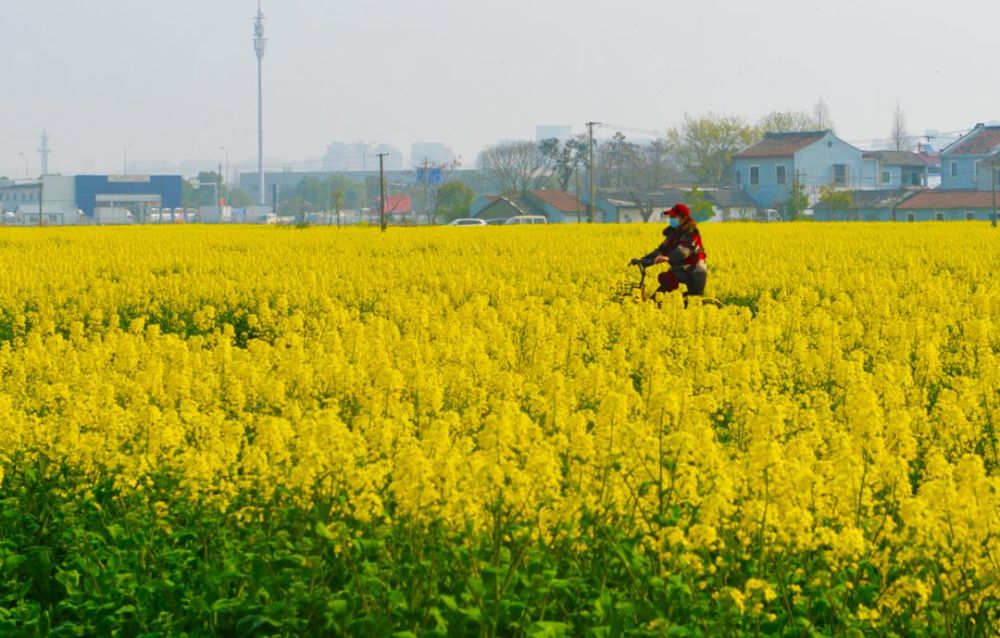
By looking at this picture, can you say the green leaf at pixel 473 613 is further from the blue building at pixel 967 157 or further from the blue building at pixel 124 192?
the blue building at pixel 124 192

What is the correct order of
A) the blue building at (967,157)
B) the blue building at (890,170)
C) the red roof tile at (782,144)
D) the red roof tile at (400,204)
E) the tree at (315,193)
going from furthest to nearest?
the tree at (315,193) < the red roof tile at (400,204) < the blue building at (890,170) < the blue building at (967,157) < the red roof tile at (782,144)

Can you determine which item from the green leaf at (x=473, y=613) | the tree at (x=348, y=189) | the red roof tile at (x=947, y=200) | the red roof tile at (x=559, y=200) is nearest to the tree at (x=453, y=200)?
the red roof tile at (x=559, y=200)

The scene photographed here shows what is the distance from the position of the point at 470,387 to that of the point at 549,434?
0.96 m

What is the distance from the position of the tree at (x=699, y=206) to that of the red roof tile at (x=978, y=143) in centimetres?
1978

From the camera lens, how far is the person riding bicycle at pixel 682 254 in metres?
15.3

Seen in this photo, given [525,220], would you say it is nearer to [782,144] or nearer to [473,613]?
[782,144]

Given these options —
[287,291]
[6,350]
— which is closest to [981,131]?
[287,291]

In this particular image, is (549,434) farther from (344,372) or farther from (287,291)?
(287,291)

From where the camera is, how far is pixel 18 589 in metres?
6.34

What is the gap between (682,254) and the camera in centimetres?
1538

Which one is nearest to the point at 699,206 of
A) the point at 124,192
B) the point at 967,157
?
the point at 967,157

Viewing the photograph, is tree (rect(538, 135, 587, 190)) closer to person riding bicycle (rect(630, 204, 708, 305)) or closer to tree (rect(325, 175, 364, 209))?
tree (rect(325, 175, 364, 209))

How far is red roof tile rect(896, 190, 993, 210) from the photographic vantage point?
81.9 m

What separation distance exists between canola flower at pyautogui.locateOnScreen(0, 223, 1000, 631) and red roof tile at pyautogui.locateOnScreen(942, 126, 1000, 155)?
80.2 m
